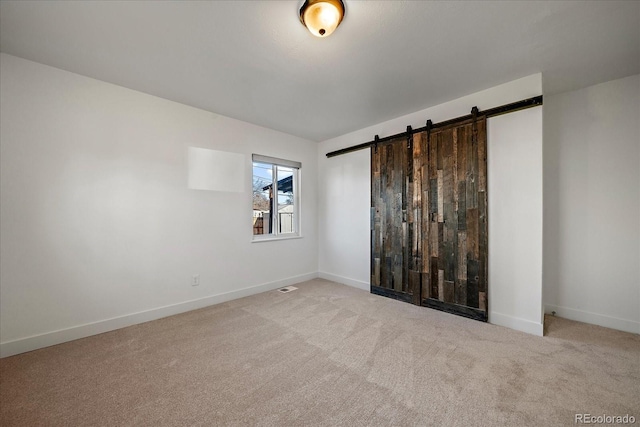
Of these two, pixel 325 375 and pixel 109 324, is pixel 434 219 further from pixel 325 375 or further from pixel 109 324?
pixel 109 324

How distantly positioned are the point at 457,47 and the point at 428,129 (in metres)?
1.19

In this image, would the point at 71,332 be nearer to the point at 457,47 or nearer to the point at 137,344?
the point at 137,344

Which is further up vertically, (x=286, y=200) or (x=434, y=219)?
(x=286, y=200)

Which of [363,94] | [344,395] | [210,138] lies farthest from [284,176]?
[344,395]

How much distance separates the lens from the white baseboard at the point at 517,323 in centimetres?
243

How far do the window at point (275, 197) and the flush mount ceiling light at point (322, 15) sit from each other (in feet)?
7.91

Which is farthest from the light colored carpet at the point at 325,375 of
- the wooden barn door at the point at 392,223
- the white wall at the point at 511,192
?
the wooden barn door at the point at 392,223

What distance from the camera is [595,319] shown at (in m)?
2.68

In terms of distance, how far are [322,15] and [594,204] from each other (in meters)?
3.48

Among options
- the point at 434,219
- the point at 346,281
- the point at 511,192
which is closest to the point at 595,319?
the point at 511,192

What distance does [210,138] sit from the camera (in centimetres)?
335

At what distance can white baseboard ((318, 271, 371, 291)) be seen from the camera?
13.0 ft

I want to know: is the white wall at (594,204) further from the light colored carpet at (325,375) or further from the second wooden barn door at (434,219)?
the second wooden barn door at (434,219)

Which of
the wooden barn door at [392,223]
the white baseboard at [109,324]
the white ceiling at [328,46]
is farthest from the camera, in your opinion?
the wooden barn door at [392,223]
